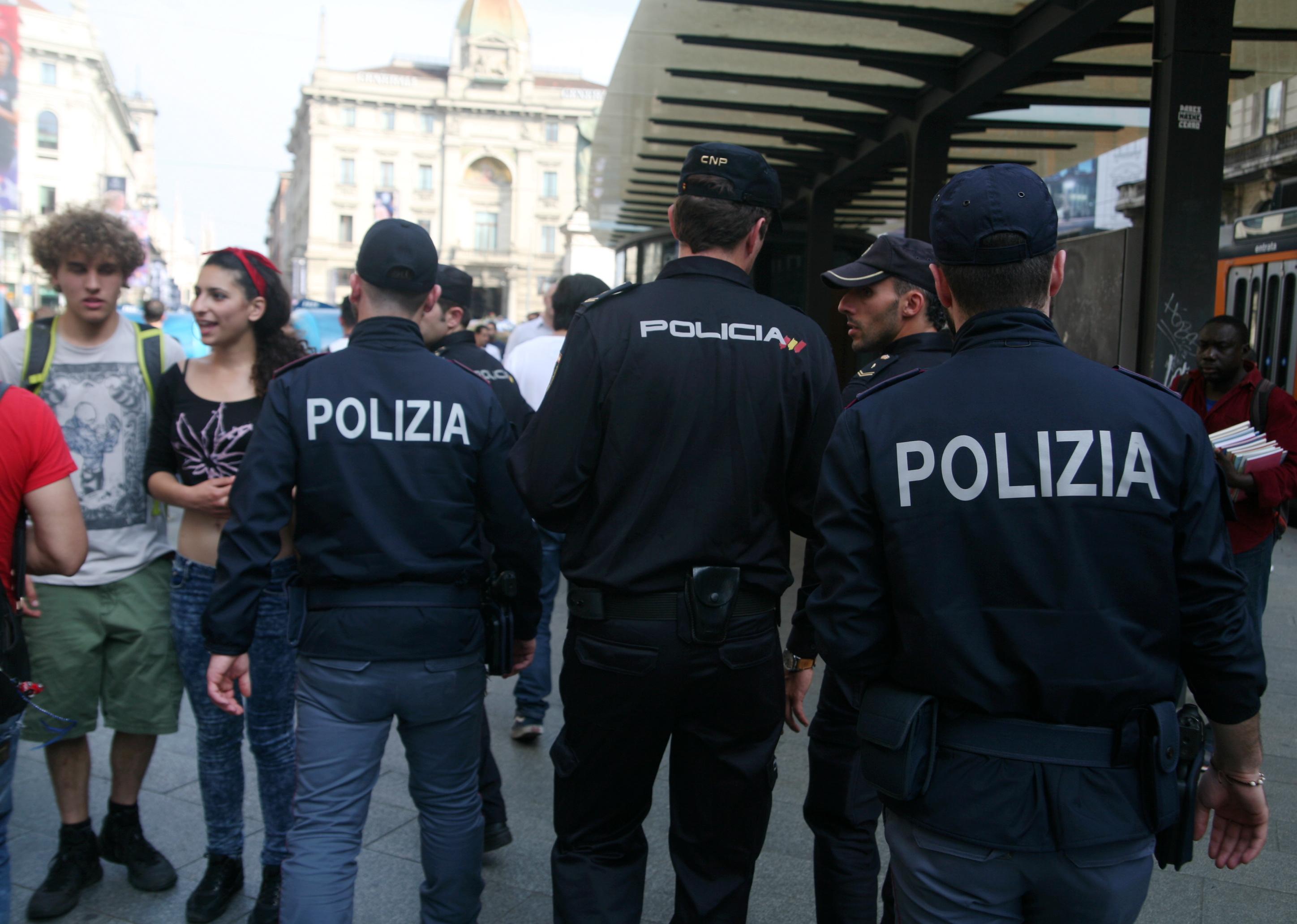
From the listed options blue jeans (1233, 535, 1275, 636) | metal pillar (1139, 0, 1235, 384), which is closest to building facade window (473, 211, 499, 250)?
metal pillar (1139, 0, 1235, 384)

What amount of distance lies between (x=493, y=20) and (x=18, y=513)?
3789 inches

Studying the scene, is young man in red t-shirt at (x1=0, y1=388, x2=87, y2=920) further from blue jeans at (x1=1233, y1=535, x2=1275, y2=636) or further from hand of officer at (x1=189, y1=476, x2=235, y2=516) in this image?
blue jeans at (x1=1233, y1=535, x2=1275, y2=636)

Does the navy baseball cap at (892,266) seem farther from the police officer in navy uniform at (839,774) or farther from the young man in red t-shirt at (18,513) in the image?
the young man in red t-shirt at (18,513)

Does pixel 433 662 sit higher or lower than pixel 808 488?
lower

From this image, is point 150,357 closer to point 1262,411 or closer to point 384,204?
point 1262,411

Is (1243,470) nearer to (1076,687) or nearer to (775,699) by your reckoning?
(775,699)

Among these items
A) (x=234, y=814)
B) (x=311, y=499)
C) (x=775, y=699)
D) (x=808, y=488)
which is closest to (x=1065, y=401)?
(x=808, y=488)

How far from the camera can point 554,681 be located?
5688mm

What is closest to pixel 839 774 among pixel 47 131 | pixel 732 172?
pixel 732 172

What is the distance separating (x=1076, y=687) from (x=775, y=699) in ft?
3.18

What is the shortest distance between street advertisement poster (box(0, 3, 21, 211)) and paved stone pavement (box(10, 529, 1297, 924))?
47.6 feet

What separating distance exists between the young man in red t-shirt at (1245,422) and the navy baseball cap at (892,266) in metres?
1.89

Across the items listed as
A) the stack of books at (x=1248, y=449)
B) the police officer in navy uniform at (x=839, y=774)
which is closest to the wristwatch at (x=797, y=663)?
the police officer in navy uniform at (x=839, y=774)

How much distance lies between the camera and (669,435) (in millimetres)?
2434
